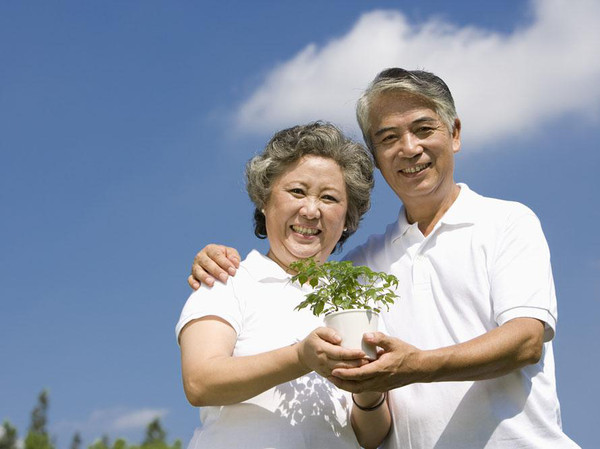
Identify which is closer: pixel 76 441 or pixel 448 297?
pixel 448 297

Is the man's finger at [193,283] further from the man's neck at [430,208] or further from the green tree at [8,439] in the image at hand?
the green tree at [8,439]

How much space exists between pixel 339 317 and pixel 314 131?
1435 millimetres

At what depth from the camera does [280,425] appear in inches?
143

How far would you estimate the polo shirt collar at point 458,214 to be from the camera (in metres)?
4.33

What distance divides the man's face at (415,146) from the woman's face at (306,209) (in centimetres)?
39

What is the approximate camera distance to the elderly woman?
344 centimetres

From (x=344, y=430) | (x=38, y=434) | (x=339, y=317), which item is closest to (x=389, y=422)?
(x=344, y=430)

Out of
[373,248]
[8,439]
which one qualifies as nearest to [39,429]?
[8,439]

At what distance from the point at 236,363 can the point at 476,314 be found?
1.34 m

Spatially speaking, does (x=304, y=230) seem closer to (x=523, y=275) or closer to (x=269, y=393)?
(x=269, y=393)

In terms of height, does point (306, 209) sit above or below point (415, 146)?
below

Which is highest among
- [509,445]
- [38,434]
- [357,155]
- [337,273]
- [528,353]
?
[38,434]

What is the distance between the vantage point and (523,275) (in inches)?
152

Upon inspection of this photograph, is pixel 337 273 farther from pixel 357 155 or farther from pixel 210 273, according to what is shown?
pixel 357 155
